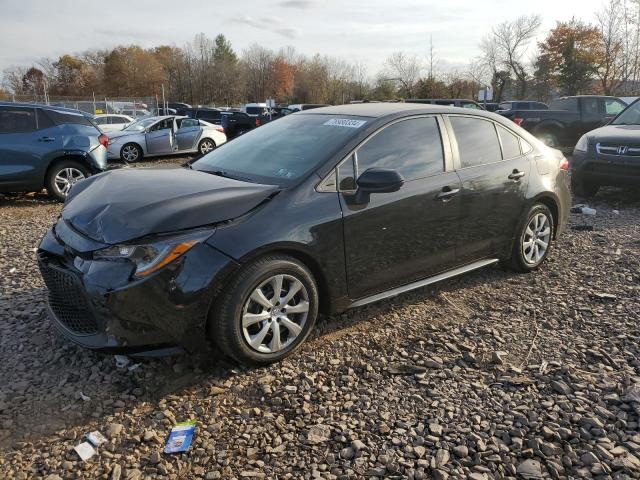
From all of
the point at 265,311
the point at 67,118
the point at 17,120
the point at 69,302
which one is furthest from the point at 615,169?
the point at 17,120

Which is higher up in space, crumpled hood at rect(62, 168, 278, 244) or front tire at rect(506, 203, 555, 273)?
crumpled hood at rect(62, 168, 278, 244)

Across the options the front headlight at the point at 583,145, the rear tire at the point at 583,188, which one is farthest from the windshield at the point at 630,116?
the rear tire at the point at 583,188

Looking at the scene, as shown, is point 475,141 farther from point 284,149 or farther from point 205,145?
point 205,145

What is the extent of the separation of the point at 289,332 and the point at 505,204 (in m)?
2.43

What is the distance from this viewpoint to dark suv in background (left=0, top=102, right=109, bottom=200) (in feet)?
27.4

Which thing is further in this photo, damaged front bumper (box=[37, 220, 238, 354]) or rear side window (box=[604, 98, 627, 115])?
rear side window (box=[604, 98, 627, 115])

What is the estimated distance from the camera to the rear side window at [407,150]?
382 cm

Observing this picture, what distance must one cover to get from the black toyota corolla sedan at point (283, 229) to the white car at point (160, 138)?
11.0 metres

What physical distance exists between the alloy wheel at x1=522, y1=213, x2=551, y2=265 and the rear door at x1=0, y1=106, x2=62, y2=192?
7.45 metres

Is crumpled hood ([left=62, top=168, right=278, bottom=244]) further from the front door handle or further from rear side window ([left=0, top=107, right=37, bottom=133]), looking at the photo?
rear side window ([left=0, top=107, right=37, bottom=133])

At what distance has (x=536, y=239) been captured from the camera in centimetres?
519

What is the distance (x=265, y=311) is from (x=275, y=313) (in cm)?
8

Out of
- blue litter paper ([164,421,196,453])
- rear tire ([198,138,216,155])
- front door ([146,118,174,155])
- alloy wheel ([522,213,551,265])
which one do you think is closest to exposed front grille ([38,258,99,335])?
blue litter paper ([164,421,196,453])

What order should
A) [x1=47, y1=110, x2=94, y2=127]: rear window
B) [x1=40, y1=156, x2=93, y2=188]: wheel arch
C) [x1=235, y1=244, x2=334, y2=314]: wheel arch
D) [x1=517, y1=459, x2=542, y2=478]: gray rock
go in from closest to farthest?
1. [x1=517, y1=459, x2=542, y2=478]: gray rock
2. [x1=235, y1=244, x2=334, y2=314]: wheel arch
3. [x1=40, y1=156, x2=93, y2=188]: wheel arch
4. [x1=47, y1=110, x2=94, y2=127]: rear window
